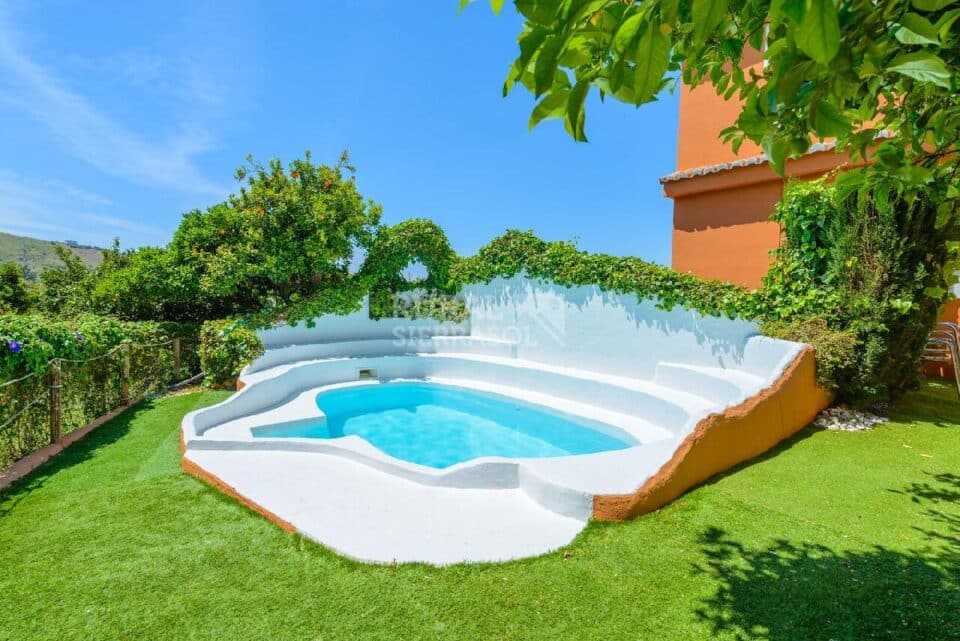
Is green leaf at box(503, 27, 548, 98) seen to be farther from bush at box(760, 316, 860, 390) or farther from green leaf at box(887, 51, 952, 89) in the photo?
bush at box(760, 316, 860, 390)

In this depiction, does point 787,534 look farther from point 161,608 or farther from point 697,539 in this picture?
point 161,608

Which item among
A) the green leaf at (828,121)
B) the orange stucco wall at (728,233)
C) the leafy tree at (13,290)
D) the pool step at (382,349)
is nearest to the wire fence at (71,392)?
the pool step at (382,349)

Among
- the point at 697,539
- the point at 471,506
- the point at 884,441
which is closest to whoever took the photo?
the point at 697,539

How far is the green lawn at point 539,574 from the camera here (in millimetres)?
2836

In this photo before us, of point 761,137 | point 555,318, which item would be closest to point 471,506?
point 761,137

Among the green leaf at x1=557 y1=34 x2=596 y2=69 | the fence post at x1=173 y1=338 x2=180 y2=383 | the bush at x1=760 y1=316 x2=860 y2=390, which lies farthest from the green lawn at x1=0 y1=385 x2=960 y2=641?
the fence post at x1=173 y1=338 x2=180 y2=383

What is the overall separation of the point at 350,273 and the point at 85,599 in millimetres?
11911

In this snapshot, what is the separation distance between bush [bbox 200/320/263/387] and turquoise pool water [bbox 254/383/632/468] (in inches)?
85.2

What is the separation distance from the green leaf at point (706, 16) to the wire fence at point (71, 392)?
24.6 ft

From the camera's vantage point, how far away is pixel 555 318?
37.9ft

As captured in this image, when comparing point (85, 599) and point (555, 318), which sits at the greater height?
point (555, 318)

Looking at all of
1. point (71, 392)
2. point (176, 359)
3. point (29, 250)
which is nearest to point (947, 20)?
point (71, 392)

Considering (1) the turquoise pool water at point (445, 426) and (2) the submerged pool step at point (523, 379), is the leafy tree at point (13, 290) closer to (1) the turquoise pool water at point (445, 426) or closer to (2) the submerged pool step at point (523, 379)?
(2) the submerged pool step at point (523, 379)

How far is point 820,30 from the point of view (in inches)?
31.7
